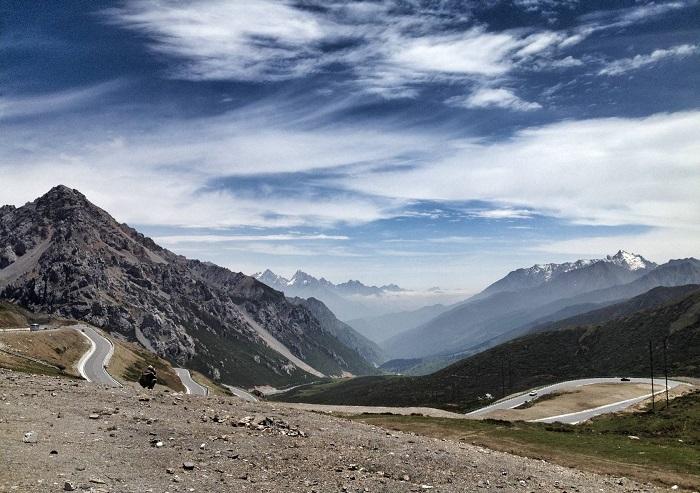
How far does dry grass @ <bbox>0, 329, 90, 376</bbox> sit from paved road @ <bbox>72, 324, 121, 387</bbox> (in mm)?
1969

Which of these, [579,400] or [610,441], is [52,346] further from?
[610,441]

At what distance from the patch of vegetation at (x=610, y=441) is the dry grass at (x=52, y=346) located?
78.1 meters

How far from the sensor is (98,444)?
2717cm

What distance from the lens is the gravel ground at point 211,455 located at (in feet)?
74.4

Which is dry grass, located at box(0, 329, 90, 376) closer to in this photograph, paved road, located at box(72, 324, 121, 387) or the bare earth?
paved road, located at box(72, 324, 121, 387)

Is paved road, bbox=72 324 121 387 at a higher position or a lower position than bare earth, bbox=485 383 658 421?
higher

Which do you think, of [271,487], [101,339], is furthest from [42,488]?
[101,339]

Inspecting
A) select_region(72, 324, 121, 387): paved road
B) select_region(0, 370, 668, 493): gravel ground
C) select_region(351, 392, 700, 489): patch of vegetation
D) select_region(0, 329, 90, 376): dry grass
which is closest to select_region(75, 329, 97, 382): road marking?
select_region(72, 324, 121, 387): paved road

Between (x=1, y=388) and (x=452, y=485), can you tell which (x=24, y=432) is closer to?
(x=1, y=388)

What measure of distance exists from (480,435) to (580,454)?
11.9m

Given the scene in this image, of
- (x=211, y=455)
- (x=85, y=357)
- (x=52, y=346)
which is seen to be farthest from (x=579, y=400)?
(x=85, y=357)

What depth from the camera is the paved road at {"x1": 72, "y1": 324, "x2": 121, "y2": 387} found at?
11505cm

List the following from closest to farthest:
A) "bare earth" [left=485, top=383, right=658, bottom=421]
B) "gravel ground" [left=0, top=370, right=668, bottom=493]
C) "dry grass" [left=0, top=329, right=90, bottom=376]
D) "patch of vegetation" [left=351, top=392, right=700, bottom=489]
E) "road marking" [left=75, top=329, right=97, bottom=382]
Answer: "gravel ground" [left=0, top=370, right=668, bottom=493], "patch of vegetation" [left=351, top=392, right=700, bottom=489], "bare earth" [left=485, top=383, right=658, bottom=421], "dry grass" [left=0, top=329, right=90, bottom=376], "road marking" [left=75, top=329, right=97, bottom=382]

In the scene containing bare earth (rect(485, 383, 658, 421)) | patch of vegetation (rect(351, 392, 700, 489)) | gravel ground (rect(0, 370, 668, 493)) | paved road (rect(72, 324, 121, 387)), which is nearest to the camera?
gravel ground (rect(0, 370, 668, 493))
